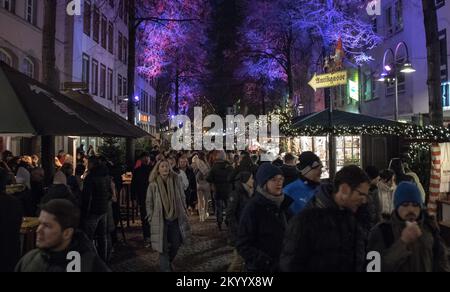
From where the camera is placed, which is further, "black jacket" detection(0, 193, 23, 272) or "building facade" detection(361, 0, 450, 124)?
"building facade" detection(361, 0, 450, 124)

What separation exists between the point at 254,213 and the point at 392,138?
1074 cm

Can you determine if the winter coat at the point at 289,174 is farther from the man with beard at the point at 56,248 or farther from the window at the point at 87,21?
the window at the point at 87,21

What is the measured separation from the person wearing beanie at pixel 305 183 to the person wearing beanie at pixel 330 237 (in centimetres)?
170

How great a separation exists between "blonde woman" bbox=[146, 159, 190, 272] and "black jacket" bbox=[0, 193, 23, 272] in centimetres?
296

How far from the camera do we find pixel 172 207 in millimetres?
7551

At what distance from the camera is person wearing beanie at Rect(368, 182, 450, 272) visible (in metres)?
3.48

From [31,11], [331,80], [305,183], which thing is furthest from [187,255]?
[31,11]

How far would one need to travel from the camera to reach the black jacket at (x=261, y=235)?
4223 mm

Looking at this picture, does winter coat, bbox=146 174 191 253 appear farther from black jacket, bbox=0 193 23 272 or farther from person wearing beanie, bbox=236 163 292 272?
person wearing beanie, bbox=236 163 292 272

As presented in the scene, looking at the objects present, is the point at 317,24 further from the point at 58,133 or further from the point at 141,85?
the point at 141,85

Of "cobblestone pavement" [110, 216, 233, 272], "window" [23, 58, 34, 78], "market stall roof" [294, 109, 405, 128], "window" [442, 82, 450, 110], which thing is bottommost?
"cobblestone pavement" [110, 216, 233, 272]

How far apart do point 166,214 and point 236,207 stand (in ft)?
4.30

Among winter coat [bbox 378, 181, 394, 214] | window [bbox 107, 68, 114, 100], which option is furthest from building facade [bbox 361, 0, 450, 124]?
window [bbox 107, 68, 114, 100]

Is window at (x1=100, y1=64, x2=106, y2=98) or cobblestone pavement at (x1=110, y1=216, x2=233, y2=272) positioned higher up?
window at (x1=100, y1=64, x2=106, y2=98)
